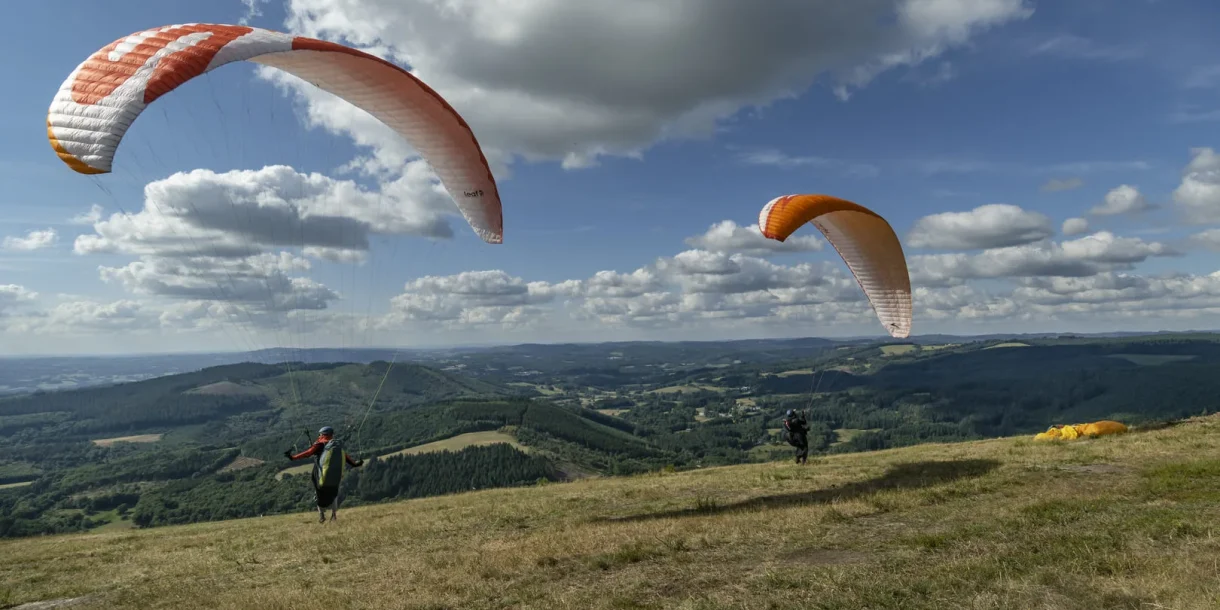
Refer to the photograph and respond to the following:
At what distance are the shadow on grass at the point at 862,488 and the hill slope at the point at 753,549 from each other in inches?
4.0

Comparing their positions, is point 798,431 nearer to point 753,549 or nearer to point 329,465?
point 753,549

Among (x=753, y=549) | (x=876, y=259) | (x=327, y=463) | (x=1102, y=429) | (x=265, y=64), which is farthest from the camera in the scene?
(x=1102, y=429)

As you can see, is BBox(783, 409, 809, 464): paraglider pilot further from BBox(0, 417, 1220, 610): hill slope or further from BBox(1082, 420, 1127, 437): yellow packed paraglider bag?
BBox(1082, 420, 1127, 437): yellow packed paraglider bag

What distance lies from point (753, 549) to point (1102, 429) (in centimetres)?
2197

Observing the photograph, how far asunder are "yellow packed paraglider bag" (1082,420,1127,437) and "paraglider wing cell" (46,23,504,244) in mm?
24798

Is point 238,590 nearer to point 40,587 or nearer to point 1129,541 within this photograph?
point 40,587

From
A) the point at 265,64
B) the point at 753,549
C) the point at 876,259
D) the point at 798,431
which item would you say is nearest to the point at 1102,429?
the point at 876,259

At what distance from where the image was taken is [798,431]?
24.4 meters

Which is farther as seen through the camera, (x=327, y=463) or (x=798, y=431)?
(x=798, y=431)

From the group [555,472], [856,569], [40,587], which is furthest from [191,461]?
[856,569]

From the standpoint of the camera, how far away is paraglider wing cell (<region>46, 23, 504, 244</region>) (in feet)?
37.2

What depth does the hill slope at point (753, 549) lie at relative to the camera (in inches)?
327

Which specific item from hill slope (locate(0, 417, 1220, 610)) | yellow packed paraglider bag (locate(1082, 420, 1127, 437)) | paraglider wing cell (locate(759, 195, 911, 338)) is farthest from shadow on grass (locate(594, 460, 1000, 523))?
yellow packed paraglider bag (locate(1082, 420, 1127, 437))

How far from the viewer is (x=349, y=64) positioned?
15336mm
